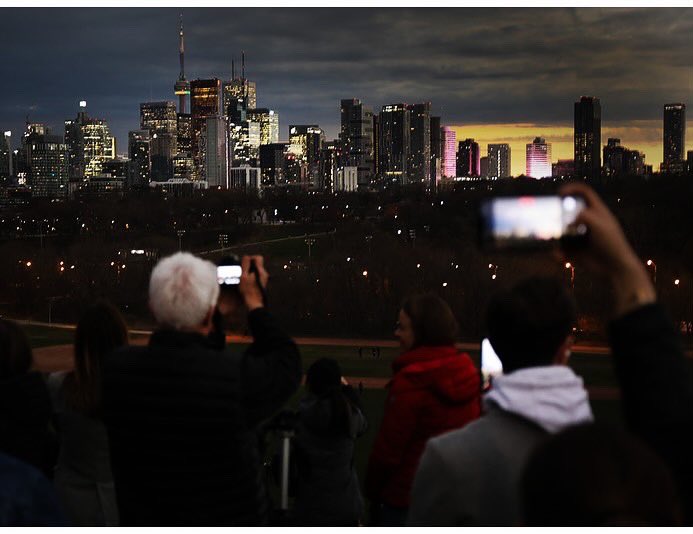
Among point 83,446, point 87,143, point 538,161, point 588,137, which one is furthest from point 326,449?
point 87,143

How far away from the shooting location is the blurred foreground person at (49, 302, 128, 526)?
2.74 m

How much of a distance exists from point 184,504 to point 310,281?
1570 inches

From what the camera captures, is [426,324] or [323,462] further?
[323,462]

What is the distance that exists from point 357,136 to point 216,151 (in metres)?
55.7

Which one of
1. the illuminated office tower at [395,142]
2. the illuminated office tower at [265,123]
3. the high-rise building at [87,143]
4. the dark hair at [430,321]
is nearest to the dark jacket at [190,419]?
the dark hair at [430,321]

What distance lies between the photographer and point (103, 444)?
9.28 feet

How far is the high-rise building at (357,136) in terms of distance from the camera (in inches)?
4621

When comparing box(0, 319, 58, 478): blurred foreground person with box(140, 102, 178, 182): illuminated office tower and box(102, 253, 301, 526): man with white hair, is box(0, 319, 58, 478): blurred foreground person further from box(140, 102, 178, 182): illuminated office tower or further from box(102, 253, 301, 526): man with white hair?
box(140, 102, 178, 182): illuminated office tower

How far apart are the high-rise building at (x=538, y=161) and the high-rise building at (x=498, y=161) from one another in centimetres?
390

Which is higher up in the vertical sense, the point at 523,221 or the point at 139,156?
the point at 139,156

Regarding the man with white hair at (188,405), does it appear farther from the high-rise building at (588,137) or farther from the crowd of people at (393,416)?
the high-rise building at (588,137)

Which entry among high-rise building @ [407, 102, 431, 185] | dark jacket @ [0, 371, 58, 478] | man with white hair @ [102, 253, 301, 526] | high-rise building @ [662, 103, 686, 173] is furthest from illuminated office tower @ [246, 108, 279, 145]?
man with white hair @ [102, 253, 301, 526]

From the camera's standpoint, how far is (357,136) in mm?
123125

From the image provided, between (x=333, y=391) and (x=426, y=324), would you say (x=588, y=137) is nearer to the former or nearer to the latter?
(x=333, y=391)
